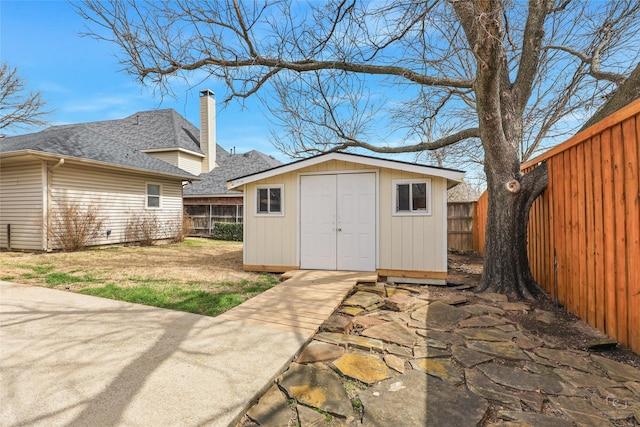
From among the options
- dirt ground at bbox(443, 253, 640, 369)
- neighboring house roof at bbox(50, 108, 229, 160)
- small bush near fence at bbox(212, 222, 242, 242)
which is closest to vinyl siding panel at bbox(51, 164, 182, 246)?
small bush near fence at bbox(212, 222, 242, 242)

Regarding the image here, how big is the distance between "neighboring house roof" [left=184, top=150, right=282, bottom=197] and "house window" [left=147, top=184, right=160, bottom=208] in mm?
3040

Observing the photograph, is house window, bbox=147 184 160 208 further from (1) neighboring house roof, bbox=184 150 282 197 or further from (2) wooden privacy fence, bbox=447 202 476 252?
(2) wooden privacy fence, bbox=447 202 476 252

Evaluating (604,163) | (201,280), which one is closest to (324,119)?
(201,280)

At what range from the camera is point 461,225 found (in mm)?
10945

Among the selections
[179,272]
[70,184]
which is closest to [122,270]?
[179,272]

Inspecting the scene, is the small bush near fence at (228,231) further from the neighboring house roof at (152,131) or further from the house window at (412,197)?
the house window at (412,197)

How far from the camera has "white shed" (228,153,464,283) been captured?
6012mm

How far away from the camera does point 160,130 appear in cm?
1853

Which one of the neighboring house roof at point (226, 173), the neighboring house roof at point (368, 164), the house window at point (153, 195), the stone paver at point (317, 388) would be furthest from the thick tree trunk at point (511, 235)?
the neighboring house roof at point (226, 173)

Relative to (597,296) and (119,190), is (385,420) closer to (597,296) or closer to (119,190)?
(597,296)

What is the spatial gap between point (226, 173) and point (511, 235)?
15633 millimetres

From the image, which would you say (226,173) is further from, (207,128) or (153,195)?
(153,195)

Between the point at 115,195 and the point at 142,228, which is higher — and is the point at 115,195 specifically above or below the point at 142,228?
above

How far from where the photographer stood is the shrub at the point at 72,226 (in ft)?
29.7
